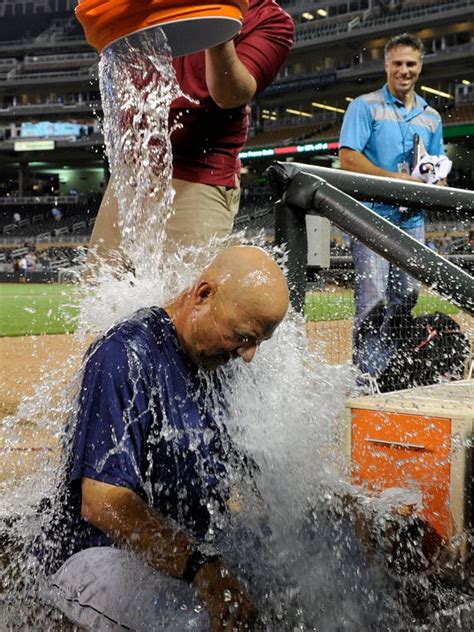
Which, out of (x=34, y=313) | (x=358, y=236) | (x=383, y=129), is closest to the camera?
(x=358, y=236)

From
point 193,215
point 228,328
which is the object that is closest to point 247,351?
point 228,328

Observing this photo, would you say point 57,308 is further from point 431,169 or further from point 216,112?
point 216,112

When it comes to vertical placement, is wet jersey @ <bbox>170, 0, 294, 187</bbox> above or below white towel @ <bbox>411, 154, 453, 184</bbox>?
above

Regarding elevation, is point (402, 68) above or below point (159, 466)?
above

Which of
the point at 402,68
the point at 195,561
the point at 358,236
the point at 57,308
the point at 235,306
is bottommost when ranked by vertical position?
the point at 57,308

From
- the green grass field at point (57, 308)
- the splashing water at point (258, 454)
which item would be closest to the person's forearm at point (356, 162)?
the green grass field at point (57, 308)

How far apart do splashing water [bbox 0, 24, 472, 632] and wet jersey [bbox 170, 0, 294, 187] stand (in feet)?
0.34

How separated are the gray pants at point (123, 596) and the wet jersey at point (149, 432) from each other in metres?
0.08

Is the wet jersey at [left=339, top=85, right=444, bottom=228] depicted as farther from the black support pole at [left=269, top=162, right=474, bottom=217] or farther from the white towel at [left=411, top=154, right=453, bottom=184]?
the black support pole at [left=269, top=162, right=474, bottom=217]

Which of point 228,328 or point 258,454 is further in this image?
point 258,454

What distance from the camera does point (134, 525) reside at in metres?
1.73

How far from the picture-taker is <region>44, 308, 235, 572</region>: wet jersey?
175 centimetres

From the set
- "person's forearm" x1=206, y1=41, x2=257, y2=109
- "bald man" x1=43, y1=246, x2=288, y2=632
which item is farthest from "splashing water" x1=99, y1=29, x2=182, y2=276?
"bald man" x1=43, y1=246, x2=288, y2=632

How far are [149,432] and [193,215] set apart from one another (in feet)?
4.58
